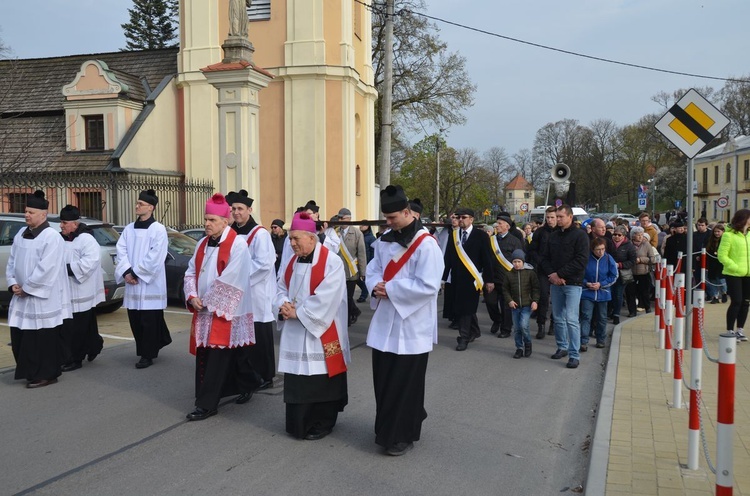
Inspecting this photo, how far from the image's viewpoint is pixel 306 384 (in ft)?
18.3

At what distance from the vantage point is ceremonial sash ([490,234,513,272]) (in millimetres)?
9883

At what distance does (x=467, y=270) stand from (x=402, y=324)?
15.5 ft

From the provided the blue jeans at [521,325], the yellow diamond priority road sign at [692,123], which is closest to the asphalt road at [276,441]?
the blue jeans at [521,325]

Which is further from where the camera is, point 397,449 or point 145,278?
point 145,278

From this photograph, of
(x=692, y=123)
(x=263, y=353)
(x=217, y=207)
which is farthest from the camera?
(x=692, y=123)

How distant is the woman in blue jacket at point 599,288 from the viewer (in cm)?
953

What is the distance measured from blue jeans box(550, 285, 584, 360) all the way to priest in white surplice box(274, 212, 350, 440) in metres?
3.92

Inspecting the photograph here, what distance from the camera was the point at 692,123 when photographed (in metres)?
8.13

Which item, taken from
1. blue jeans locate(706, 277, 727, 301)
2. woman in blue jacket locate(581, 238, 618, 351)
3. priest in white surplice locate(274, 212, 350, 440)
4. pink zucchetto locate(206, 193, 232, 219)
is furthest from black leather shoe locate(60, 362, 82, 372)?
blue jeans locate(706, 277, 727, 301)

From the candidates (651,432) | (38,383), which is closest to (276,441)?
(651,432)

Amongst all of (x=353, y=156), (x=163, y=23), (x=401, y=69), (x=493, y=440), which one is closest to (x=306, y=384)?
(x=493, y=440)

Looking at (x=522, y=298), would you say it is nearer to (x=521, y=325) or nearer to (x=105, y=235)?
(x=521, y=325)

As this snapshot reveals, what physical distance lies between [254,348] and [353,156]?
2042 cm

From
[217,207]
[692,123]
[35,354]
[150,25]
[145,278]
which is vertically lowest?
[35,354]
